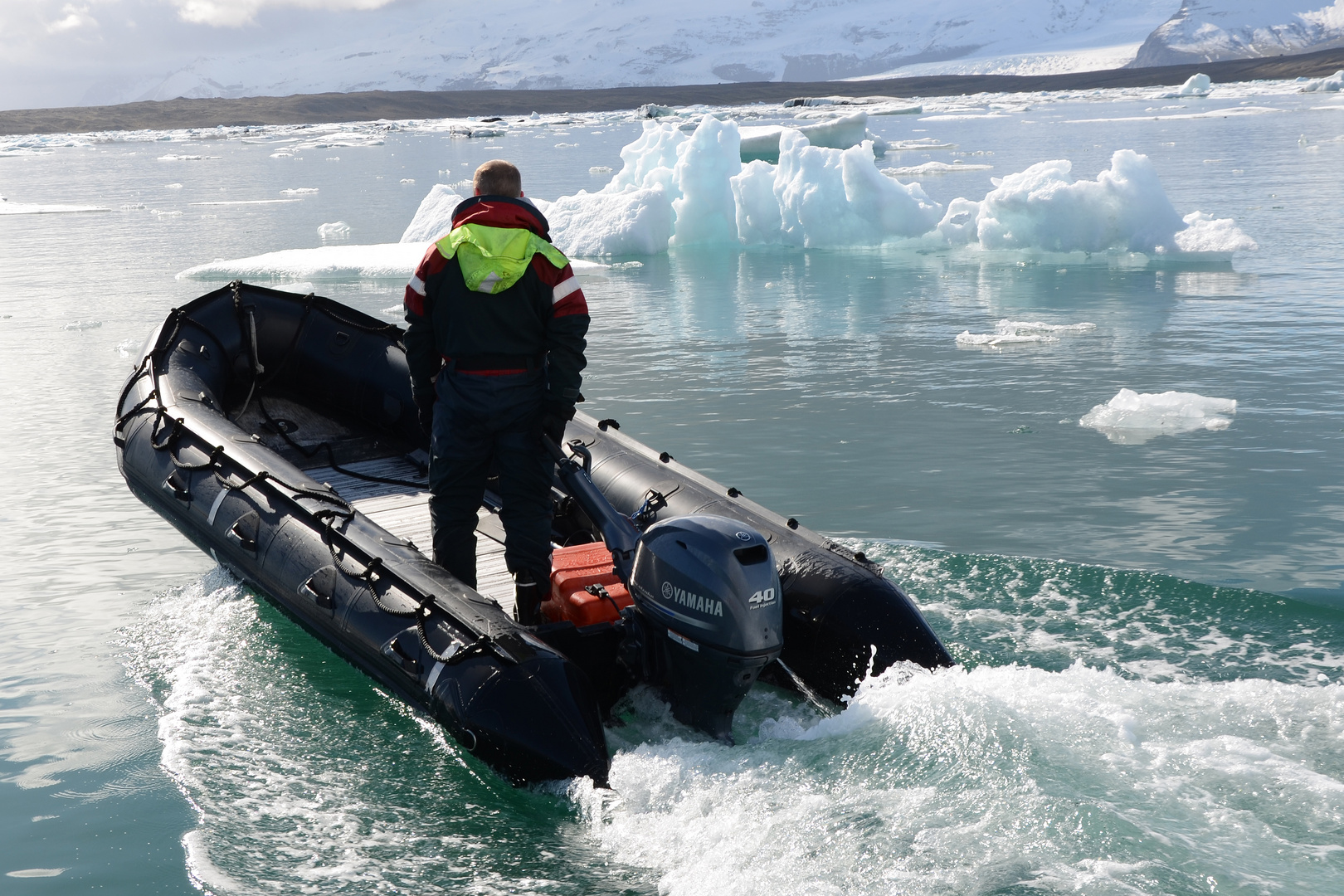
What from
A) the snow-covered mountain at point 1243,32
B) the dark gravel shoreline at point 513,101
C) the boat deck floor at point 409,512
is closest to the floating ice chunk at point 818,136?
the boat deck floor at point 409,512

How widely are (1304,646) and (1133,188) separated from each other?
8.73 metres

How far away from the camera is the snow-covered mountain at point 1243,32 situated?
374ft

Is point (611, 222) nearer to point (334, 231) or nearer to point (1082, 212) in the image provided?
point (334, 231)

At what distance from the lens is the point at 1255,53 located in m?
115

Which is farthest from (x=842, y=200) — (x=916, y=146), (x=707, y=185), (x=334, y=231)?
(x=916, y=146)

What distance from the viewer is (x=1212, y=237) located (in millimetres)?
11289

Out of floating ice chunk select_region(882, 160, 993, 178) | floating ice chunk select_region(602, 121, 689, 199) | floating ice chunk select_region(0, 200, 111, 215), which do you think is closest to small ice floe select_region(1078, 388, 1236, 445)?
floating ice chunk select_region(602, 121, 689, 199)

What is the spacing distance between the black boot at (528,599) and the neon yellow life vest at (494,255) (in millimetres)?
917

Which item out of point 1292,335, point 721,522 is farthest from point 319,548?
point 1292,335

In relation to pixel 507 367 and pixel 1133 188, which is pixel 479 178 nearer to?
pixel 507 367

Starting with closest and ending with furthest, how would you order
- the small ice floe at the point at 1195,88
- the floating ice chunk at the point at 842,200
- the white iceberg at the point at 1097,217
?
the white iceberg at the point at 1097,217
the floating ice chunk at the point at 842,200
the small ice floe at the point at 1195,88

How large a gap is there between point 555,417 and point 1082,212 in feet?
31.7

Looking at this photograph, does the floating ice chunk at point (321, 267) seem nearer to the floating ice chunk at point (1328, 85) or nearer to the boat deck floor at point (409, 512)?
the boat deck floor at point (409, 512)

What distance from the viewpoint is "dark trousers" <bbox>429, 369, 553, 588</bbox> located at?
3.58 metres
